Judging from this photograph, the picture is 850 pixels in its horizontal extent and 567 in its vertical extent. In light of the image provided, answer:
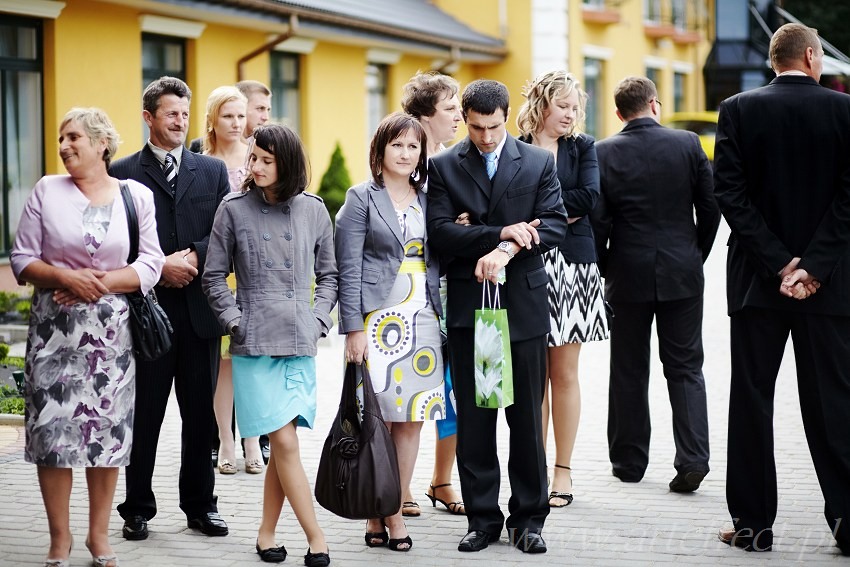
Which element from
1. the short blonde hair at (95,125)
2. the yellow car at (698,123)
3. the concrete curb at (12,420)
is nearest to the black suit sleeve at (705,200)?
the short blonde hair at (95,125)

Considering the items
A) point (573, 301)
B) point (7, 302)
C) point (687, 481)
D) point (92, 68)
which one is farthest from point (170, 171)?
point (92, 68)

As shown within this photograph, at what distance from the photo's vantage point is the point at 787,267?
5.50 m

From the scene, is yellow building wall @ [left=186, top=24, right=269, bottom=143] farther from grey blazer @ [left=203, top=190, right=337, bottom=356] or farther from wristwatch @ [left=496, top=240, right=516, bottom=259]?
wristwatch @ [left=496, top=240, right=516, bottom=259]

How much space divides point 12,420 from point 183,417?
2.88m

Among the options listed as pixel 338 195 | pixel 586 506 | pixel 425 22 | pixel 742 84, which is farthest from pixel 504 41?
pixel 586 506

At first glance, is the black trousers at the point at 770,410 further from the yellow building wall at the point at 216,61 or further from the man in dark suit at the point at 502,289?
the yellow building wall at the point at 216,61

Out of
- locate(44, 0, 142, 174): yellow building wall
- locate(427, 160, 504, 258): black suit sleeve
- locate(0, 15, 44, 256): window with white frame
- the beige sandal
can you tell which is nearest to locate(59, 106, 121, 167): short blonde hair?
locate(427, 160, 504, 258): black suit sleeve

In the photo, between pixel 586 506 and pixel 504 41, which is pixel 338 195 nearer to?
pixel 504 41

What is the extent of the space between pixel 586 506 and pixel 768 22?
3605 centimetres

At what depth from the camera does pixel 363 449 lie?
Result: 5.47 m

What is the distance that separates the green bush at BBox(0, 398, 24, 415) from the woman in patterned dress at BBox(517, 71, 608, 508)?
3.95 meters

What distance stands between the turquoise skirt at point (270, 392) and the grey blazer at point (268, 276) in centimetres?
8

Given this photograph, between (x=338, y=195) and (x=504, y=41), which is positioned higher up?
(x=504, y=41)

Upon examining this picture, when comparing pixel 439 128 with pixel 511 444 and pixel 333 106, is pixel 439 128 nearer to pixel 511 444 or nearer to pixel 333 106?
pixel 511 444
